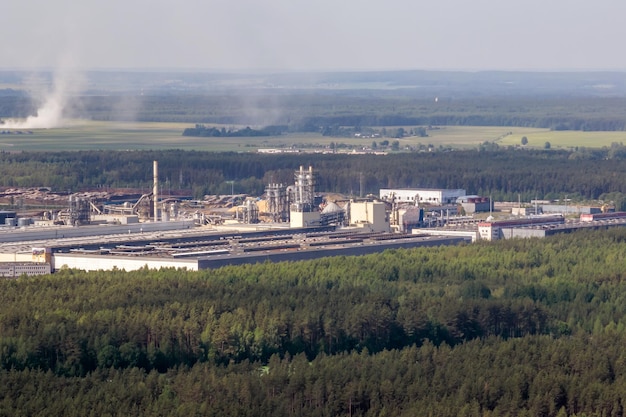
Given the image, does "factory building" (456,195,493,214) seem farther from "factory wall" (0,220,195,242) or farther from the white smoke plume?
the white smoke plume

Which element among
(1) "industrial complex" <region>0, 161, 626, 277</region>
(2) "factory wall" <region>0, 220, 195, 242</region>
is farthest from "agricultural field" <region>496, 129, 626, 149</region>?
(2) "factory wall" <region>0, 220, 195, 242</region>

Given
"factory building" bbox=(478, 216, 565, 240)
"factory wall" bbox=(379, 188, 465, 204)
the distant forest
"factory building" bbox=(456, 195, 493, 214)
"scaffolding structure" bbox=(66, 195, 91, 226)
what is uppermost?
"scaffolding structure" bbox=(66, 195, 91, 226)

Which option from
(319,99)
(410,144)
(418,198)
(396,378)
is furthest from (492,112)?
(396,378)

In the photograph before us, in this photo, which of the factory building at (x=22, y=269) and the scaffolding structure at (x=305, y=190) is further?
the scaffolding structure at (x=305, y=190)

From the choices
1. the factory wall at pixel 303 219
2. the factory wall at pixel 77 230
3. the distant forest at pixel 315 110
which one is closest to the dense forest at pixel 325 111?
the distant forest at pixel 315 110

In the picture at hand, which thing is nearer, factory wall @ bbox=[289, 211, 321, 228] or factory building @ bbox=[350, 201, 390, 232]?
factory wall @ bbox=[289, 211, 321, 228]

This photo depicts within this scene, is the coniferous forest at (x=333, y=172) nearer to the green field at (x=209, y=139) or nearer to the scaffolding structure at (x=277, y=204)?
the scaffolding structure at (x=277, y=204)
